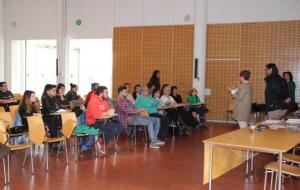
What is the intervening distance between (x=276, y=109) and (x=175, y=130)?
3.18 metres

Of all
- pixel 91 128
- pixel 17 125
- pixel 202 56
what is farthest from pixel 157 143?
pixel 202 56

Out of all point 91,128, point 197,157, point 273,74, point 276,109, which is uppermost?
point 273,74

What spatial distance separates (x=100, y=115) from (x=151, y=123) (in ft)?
4.35

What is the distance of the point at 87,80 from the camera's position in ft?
51.6

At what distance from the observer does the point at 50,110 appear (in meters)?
6.64

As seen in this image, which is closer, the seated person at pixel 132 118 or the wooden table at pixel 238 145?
the wooden table at pixel 238 145

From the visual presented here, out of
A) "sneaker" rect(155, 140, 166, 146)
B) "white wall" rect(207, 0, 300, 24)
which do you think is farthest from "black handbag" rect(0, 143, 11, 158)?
"white wall" rect(207, 0, 300, 24)

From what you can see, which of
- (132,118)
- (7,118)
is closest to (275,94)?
(132,118)

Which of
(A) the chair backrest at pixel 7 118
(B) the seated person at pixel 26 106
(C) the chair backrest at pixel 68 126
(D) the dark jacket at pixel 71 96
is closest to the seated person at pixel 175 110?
(D) the dark jacket at pixel 71 96

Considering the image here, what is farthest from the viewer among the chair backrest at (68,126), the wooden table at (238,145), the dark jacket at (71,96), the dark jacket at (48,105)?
the dark jacket at (71,96)

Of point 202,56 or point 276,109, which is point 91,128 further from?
point 202,56

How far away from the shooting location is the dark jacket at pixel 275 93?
6.00m

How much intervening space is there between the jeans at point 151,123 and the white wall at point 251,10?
501 centimetres

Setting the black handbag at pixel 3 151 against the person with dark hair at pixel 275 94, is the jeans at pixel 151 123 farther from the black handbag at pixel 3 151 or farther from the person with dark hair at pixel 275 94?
the black handbag at pixel 3 151
